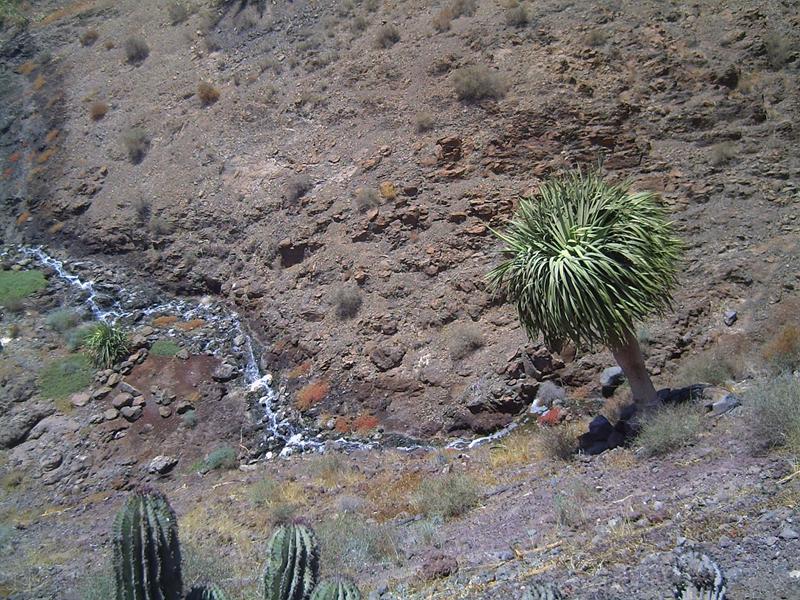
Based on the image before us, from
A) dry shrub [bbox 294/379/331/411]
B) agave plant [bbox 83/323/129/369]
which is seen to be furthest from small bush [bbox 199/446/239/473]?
agave plant [bbox 83/323/129/369]

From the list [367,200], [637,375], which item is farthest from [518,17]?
[637,375]

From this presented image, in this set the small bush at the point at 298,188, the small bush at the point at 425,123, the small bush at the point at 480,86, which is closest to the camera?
the small bush at the point at 480,86

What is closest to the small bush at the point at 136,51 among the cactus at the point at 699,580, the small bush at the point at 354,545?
the small bush at the point at 354,545

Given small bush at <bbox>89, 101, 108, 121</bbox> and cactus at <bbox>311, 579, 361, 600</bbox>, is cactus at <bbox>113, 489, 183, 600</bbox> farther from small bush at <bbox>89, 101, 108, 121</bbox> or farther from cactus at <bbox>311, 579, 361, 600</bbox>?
small bush at <bbox>89, 101, 108, 121</bbox>

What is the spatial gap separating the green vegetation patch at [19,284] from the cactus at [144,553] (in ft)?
55.1

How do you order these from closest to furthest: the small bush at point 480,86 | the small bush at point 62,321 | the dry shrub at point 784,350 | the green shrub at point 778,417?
1. the green shrub at point 778,417
2. the dry shrub at point 784,350
3. the small bush at point 480,86
4. the small bush at point 62,321

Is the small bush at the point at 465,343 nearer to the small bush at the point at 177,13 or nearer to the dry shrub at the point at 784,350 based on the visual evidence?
the dry shrub at the point at 784,350

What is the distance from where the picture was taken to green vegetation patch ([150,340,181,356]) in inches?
703

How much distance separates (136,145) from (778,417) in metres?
22.4

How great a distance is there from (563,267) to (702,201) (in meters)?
7.67

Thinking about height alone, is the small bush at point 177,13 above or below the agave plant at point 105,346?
above

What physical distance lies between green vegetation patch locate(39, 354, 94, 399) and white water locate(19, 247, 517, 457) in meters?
1.93

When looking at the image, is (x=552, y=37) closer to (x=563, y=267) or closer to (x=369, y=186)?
(x=369, y=186)

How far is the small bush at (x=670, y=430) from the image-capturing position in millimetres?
8773
